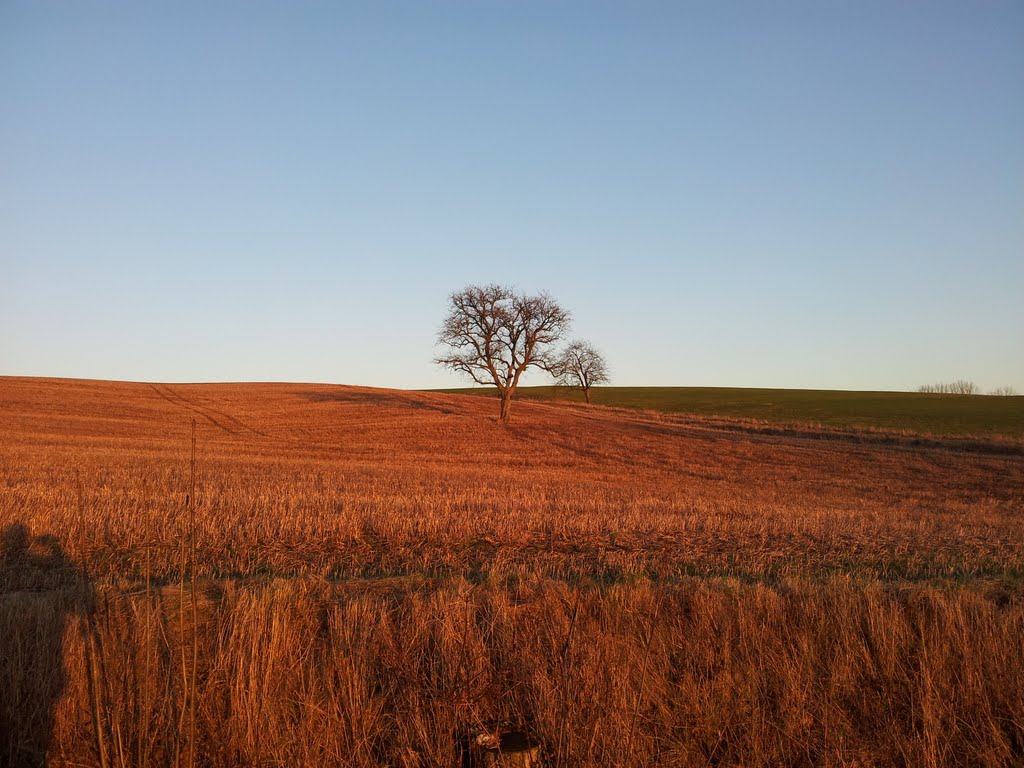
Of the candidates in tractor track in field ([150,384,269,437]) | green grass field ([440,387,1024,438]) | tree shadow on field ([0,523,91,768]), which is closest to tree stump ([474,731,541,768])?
tree shadow on field ([0,523,91,768])

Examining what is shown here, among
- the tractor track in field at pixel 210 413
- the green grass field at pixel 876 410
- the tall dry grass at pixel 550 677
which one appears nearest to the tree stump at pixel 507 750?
the tall dry grass at pixel 550 677

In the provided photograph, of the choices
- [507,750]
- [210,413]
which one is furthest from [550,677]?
[210,413]

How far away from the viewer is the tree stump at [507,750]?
16.7 feet

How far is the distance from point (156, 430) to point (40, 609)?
→ 38.2 meters

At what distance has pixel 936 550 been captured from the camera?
12.0 m

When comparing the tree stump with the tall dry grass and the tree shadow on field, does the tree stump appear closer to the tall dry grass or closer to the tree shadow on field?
the tall dry grass

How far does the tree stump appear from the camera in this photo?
509 cm

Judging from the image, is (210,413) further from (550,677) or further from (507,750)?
(507,750)

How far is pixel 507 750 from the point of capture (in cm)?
514

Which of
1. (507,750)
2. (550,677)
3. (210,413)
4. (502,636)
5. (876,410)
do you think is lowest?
(507,750)

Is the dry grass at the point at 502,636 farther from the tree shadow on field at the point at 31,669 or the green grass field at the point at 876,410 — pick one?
the green grass field at the point at 876,410

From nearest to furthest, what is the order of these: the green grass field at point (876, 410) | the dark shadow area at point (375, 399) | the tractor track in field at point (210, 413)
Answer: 1. the tractor track in field at point (210, 413)
2. the green grass field at point (876, 410)
3. the dark shadow area at point (375, 399)

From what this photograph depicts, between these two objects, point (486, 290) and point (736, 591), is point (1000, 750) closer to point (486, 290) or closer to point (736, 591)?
point (736, 591)

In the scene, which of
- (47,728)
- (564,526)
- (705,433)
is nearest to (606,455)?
(705,433)
